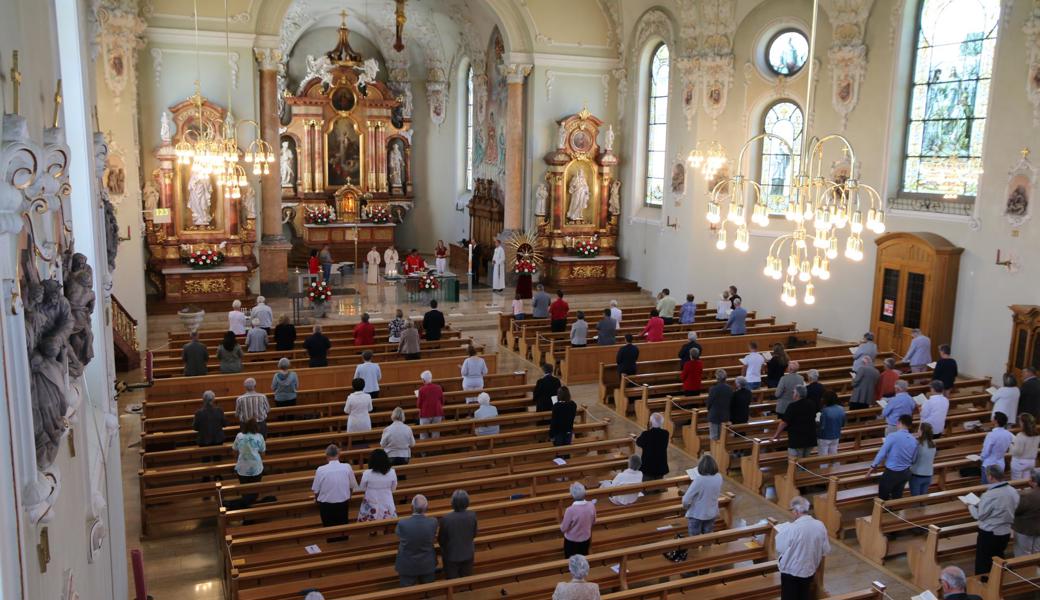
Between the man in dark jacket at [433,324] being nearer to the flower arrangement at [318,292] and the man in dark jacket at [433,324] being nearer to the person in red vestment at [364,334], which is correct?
the person in red vestment at [364,334]

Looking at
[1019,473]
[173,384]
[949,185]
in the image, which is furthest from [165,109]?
[1019,473]

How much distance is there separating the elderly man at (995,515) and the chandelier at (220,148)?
13998 millimetres

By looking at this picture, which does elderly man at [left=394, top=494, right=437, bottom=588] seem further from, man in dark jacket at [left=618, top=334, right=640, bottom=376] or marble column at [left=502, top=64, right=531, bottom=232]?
marble column at [left=502, top=64, right=531, bottom=232]

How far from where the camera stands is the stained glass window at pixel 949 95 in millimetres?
15680

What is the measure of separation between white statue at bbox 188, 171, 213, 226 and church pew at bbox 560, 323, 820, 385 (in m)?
11.0

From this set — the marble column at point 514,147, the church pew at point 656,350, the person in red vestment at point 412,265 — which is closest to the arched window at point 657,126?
the marble column at point 514,147

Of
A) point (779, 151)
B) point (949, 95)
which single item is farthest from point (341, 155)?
point (949, 95)

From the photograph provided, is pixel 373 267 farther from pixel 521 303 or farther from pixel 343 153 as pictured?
pixel 521 303

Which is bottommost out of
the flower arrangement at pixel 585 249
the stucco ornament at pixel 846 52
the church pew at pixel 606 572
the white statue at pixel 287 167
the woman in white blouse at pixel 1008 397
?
the church pew at pixel 606 572

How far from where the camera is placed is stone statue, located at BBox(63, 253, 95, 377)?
3.99 meters

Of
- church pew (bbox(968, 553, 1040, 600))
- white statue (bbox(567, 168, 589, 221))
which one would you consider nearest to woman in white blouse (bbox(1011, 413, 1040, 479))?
church pew (bbox(968, 553, 1040, 600))

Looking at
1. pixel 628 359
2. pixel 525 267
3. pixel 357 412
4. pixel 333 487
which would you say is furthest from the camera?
pixel 525 267

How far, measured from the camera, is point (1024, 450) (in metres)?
9.10

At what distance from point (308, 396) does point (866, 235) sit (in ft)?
40.8
